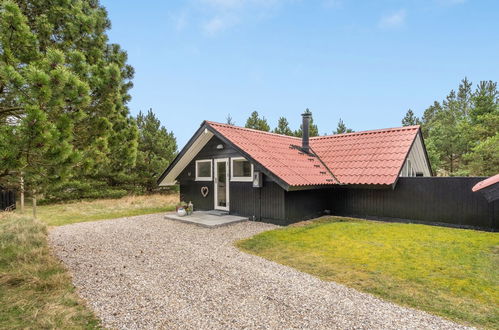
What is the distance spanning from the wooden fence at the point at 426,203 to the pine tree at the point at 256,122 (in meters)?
17.9

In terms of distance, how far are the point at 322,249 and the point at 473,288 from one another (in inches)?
110

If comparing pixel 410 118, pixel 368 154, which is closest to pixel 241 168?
pixel 368 154

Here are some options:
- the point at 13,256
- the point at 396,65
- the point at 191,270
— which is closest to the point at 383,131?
the point at 191,270

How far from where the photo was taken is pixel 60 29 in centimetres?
519

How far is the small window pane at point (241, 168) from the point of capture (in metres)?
10.4

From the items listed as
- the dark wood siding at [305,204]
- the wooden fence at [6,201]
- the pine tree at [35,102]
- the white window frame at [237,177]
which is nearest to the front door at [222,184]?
the white window frame at [237,177]

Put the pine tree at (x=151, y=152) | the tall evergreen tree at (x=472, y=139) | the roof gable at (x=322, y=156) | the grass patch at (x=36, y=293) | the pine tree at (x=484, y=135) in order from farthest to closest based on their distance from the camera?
the tall evergreen tree at (x=472, y=139) < the pine tree at (x=151, y=152) < the pine tree at (x=484, y=135) < the roof gable at (x=322, y=156) < the grass patch at (x=36, y=293)

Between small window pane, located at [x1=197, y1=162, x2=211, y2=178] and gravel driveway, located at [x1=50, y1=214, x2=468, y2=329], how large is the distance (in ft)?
17.0

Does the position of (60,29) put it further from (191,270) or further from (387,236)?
(387,236)

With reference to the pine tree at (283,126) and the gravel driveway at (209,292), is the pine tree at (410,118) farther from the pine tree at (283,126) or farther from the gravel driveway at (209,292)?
the gravel driveway at (209,292)

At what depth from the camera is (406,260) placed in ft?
17.7

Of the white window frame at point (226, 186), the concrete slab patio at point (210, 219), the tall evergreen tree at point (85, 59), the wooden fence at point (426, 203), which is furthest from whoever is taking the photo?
the white window frame at point (226, 186)

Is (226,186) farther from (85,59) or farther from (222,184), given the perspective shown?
(85,59)

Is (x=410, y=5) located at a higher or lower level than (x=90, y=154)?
higher
